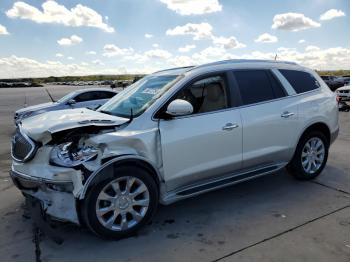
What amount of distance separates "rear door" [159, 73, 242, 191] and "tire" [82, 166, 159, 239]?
0.30 meters

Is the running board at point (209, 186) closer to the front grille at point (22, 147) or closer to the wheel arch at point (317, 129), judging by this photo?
the wheel arch at point (317, 129)

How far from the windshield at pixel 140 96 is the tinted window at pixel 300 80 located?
183 cm

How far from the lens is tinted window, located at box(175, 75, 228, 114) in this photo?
14.3 feet

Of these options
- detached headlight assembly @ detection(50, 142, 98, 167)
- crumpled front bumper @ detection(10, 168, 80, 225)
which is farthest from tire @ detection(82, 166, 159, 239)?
detached headlight assembly @ detection(50, 142, 98, 167)

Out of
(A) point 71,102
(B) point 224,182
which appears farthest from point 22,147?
(A) point 71,102

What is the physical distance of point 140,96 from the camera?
4.61 m

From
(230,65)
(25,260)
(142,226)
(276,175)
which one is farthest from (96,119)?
(276,175)

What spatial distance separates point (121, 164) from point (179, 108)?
0.86 meters

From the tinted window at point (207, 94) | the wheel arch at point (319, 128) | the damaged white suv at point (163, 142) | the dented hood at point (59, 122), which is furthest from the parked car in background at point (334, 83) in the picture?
the dented hood at point (59, 122)

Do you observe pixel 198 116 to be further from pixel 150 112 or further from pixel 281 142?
pixel 281 142

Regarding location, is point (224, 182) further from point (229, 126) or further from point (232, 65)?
point (232, 65)

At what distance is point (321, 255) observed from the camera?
3.44 meters

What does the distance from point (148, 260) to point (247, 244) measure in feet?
3.27

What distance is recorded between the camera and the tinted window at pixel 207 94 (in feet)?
14.3
